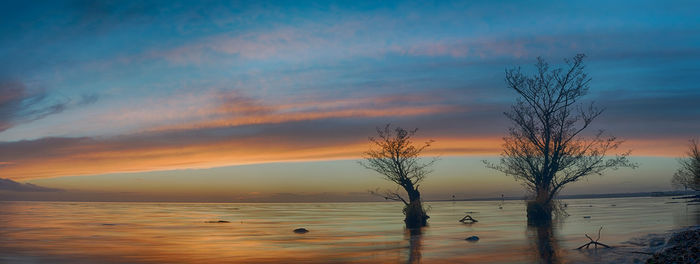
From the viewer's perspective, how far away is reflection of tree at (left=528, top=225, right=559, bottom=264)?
1186 inches

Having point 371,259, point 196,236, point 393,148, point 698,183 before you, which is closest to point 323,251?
point 371,259

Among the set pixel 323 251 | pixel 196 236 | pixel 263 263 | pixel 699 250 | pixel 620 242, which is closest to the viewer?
pixel 699 250

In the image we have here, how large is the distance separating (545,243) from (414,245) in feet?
30.0

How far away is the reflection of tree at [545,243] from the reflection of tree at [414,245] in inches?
274

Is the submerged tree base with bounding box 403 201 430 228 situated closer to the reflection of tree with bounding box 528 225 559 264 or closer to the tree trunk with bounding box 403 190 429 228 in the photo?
the tree trunk with bounding box 403 190 429 228

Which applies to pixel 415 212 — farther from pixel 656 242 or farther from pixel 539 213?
pixel 656 242

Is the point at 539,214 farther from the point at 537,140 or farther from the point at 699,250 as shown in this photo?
the point at 699,250

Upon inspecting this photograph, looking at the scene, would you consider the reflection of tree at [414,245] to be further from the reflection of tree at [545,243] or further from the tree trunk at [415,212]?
the reflection of tree at [545,243]

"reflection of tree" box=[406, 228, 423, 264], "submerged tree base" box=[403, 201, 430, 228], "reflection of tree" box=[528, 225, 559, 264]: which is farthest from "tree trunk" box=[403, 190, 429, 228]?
"reflection of tree" box=[528, 225, 559, 264]

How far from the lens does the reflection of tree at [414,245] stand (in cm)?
3224

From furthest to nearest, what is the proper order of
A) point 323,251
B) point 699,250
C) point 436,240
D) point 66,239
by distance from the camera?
point 66,239 → point 436,240 → point 323,251 → point 699,250

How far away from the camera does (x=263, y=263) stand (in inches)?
1266

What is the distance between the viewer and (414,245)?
131ft

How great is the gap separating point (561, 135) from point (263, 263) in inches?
1264
